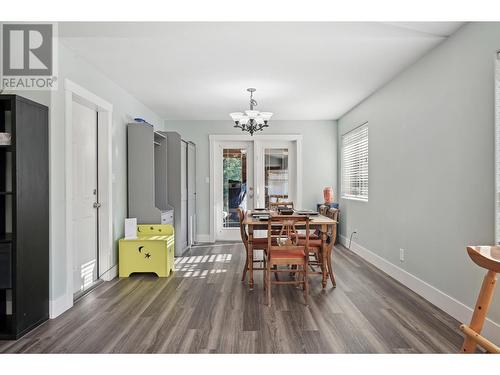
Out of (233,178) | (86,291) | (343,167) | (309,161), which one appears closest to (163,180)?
(233,178)

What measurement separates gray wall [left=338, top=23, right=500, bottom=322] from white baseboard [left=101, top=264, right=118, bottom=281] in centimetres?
348

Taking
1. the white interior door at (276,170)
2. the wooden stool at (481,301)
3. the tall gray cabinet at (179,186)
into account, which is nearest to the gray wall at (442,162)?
the wooden stool at (481,301)

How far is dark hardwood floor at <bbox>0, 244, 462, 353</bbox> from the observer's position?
2395 millimetres

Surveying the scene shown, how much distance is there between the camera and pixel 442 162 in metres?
3.14

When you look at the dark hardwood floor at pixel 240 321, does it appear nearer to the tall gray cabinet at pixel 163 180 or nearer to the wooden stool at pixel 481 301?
the wooden stool at pixel 481 301

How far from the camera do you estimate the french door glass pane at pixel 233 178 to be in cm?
697

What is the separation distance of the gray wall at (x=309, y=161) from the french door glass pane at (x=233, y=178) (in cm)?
37

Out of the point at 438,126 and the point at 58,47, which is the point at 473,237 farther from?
the point at 58,47

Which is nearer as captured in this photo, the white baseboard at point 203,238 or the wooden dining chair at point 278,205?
the wooden dining chair at point 278,205

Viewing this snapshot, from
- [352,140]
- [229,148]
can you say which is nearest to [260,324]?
[352,140]

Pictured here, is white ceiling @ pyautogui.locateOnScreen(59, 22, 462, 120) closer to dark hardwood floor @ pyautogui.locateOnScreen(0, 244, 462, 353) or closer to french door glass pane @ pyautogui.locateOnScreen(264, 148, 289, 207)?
french door glass pane @ pyautogui.locateOnScreen(264, 148, 289, 207)

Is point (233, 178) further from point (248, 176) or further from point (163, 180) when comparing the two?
point (163, 180)

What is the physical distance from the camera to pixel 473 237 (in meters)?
2.71

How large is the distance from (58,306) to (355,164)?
4748mm
